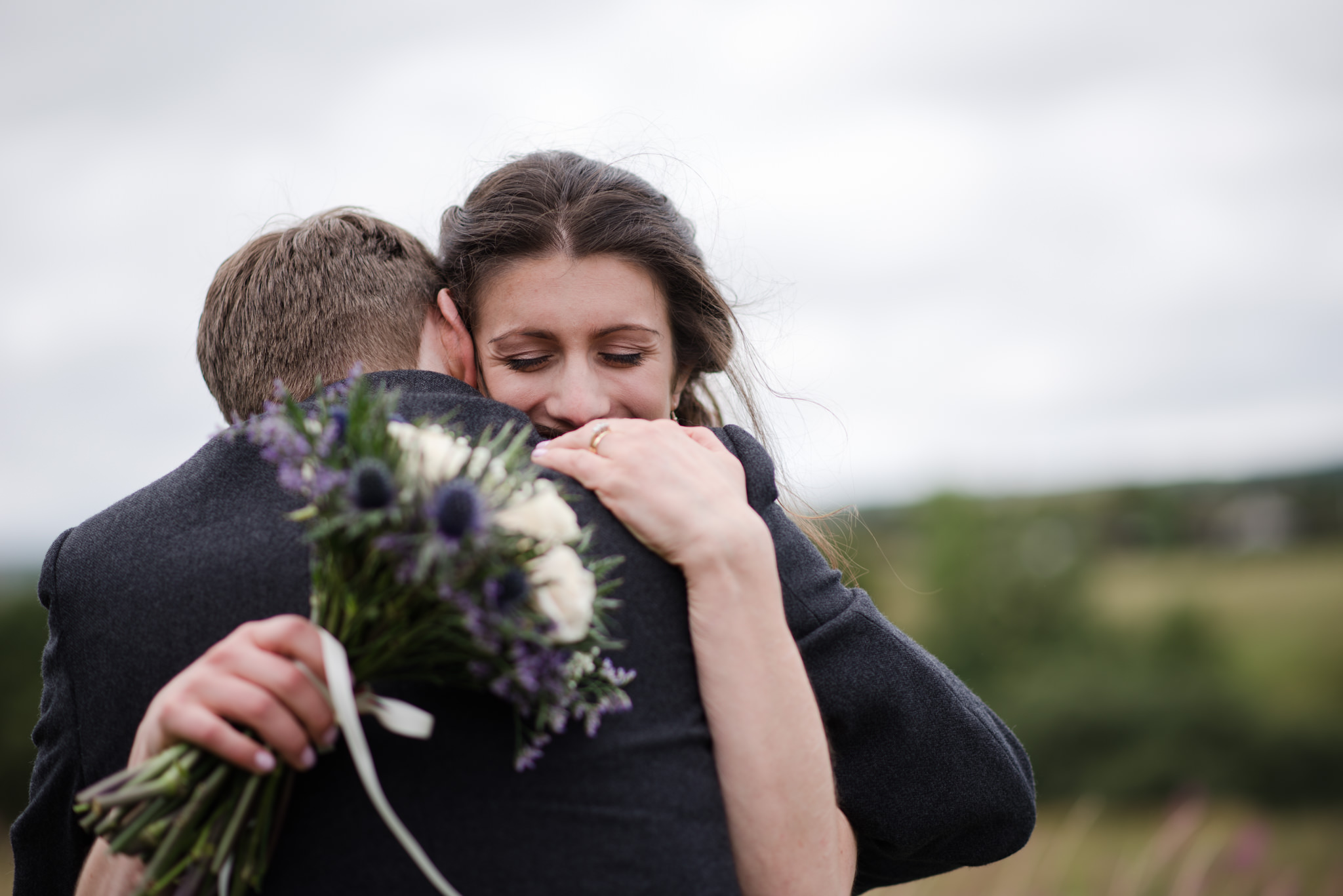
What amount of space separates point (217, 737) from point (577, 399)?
183 centimetres

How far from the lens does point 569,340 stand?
10.9 feet

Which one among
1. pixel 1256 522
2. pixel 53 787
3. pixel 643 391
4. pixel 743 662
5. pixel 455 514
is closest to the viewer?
pixel 455 514

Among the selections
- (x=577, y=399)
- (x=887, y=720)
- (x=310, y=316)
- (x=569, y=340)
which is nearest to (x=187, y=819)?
(x=310, y=316)

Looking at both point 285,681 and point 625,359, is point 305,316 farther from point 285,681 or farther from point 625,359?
point 285,681

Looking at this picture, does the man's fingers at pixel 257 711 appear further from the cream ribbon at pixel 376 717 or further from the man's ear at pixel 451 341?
the man's ear at pixel 451 341

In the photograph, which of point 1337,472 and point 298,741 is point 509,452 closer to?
point 298,741

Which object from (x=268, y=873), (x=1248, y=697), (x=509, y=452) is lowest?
(x=1248, y=697)

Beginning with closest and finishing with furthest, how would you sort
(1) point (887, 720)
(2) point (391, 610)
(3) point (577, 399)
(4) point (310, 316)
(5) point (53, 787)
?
(2) point (391, 610) < (5) point (53, 787) < (1) point (887, 720) < (4) point (310, 316) < (3) point (577, 399)

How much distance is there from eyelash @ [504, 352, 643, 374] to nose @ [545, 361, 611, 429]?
10 centimetres

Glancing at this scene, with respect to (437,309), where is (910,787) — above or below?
below

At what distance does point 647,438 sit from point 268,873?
3.87ft

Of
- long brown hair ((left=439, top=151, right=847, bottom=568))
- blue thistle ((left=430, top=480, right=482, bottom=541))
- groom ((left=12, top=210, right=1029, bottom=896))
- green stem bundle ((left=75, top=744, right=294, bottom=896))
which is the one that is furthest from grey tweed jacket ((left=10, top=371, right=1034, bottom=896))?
long brown hair ((left=439, top=151, right=847, bottom=568))

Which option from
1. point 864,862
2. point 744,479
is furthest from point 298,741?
point 864,862

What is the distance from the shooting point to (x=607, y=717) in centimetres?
188
